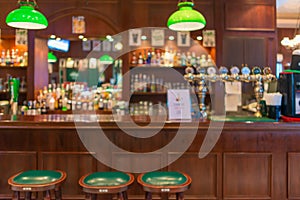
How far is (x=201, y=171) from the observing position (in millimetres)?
2678

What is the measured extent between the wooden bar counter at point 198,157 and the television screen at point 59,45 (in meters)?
3.34

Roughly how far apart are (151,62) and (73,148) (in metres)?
2.62

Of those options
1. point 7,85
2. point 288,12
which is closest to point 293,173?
point 7,85

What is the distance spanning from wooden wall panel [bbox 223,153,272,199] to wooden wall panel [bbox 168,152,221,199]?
0.29ft

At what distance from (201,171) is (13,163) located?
171 centimetres

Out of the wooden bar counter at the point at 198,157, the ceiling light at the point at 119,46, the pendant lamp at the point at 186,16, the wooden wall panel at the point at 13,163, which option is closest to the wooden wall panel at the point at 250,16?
the ceiling light at the point at 119,46

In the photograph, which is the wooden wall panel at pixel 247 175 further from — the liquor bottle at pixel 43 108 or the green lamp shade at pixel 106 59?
the green lamp shade at pixel 106 59

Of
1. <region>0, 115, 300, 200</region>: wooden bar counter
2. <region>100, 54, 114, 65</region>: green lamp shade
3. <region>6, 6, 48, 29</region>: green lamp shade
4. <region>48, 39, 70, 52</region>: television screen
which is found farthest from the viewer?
<region>100, 54, 114, 65</region>: green lamp shade

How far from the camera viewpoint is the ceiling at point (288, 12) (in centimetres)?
595

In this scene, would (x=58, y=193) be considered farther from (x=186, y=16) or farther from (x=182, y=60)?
Answer: (x=182, y=60)

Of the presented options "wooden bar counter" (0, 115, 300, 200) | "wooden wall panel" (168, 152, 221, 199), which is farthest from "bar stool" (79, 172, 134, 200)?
"wooden wall panel" (168, 152, 221, 199)

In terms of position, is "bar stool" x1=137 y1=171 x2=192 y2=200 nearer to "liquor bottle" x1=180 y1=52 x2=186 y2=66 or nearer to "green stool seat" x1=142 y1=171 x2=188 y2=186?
"green stool seat" x1=142 y1=171 x2=188 y2=186

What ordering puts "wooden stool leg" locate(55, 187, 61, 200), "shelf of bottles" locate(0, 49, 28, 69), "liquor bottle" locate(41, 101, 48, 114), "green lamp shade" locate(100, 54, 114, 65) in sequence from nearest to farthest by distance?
"wooden stool leg" locate(55, 187, 61, 200)
"liquor bottle" locate(41, 101, 48, 114)
"shelf of bottles" locate(0, 49, 28, 69)
"green lamp shade" locate(100, 54, 114, 65)

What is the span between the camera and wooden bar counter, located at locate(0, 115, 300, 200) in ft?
8.71
